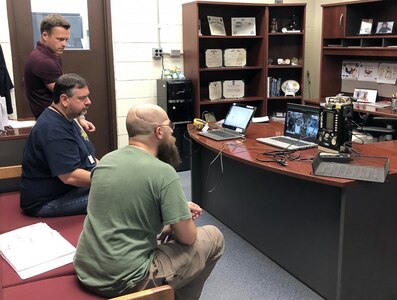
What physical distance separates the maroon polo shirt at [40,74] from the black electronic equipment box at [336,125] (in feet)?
6.29

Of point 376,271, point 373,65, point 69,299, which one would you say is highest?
point 373,65

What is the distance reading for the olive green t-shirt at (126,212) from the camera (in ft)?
5.46

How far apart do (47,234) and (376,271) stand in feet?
5.60

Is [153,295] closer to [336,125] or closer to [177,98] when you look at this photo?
[336,125]

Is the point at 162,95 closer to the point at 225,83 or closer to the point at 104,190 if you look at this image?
the point at 225,83

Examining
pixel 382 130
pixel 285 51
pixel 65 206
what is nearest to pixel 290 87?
pixel 285 51

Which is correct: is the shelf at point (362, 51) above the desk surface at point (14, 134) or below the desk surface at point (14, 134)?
above

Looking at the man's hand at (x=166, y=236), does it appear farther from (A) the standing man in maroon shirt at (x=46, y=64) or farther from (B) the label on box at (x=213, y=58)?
(B) the label on box at (x=213, y=58)

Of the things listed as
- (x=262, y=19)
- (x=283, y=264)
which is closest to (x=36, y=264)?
(x=283, y=264)

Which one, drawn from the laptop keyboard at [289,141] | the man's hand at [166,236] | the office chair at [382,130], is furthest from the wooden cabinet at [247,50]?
the man's hand at [166,236]

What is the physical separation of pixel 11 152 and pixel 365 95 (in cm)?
381

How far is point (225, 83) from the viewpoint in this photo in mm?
5328

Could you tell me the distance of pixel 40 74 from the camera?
126 inches

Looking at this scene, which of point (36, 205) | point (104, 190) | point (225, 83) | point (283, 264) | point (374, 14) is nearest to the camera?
point (104, 190)
